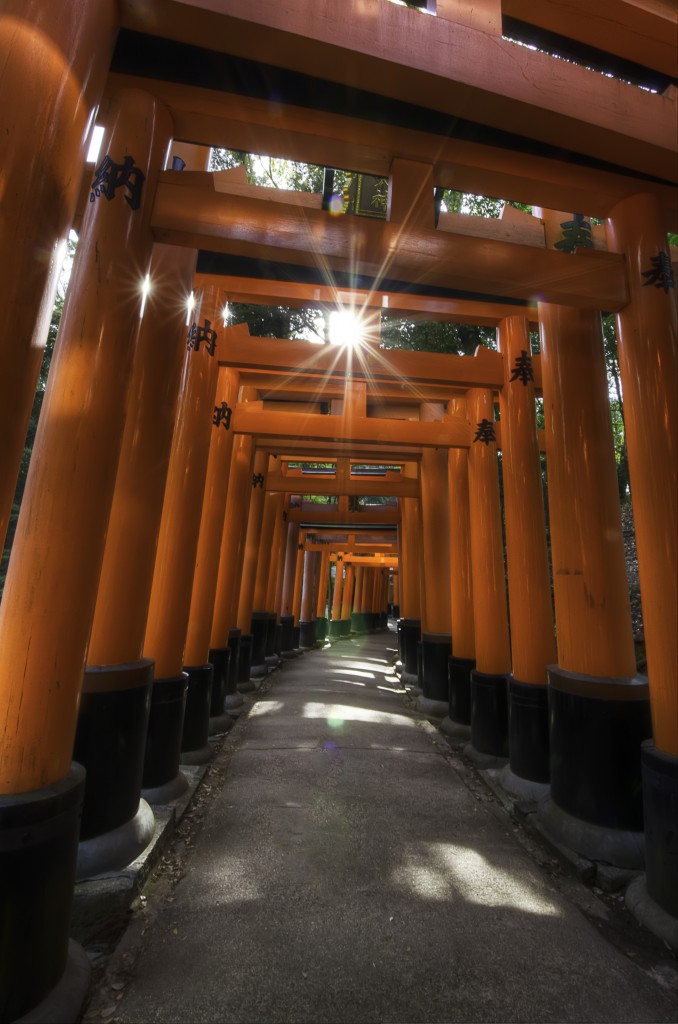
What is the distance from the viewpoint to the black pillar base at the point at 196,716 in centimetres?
470

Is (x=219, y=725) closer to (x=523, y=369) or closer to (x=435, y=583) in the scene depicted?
(x=435, y=583)

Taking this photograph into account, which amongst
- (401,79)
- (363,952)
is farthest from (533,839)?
(401,79)

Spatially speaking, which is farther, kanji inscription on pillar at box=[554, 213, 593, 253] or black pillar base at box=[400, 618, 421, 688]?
black pillar base at box=[400, 618, 421, 688]

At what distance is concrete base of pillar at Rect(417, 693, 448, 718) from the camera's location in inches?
286

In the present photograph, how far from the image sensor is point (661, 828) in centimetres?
254

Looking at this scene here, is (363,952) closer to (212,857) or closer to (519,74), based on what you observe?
(212,857)

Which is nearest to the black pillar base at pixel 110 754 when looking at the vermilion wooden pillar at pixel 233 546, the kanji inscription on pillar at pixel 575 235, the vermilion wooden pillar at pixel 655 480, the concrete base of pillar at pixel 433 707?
the vermilion wooden pillar at pixel 655 480

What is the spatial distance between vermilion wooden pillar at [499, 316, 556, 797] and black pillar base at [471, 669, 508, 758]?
63 centimetres

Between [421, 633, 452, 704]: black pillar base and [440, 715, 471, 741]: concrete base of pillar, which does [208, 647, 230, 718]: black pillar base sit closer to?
[440, 715, 471, 741]: concrete base of pillar

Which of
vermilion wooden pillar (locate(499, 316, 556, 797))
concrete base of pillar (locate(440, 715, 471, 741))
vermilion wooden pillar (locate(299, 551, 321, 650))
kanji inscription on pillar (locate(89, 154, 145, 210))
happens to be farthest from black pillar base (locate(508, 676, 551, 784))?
vermilion wooden pillar (locate(299, 551, 321, 650))

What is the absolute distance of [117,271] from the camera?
8.04 feet

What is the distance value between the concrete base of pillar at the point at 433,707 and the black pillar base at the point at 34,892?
6.02 m

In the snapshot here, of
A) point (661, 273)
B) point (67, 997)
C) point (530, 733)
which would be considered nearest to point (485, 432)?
point (661, 273)

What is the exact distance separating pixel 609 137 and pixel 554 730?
12.4 feet
